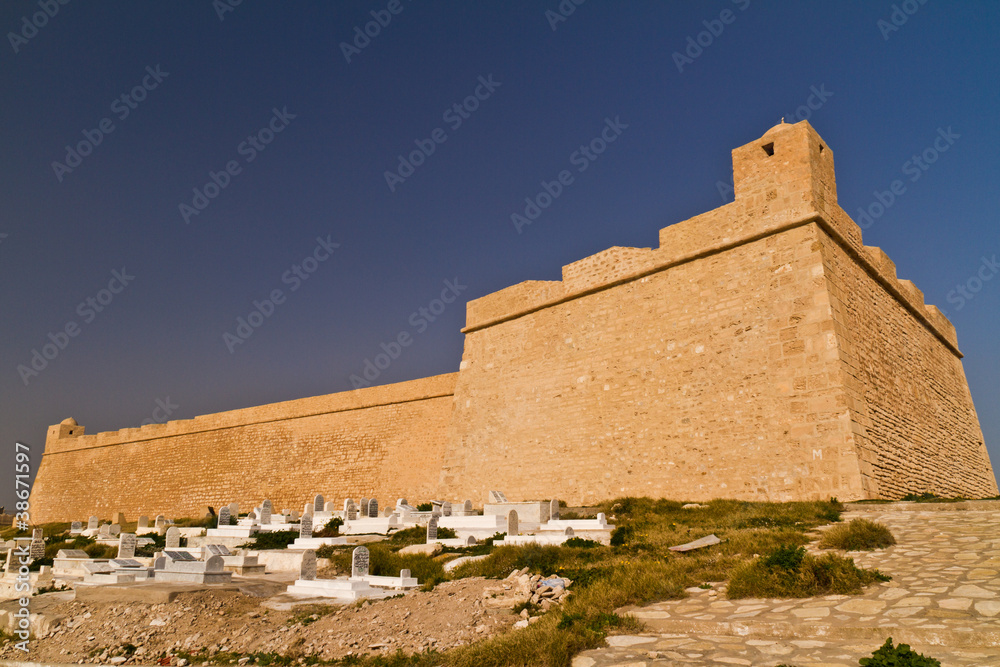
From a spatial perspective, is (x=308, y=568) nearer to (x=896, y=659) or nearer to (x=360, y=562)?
(x=360, y=562)

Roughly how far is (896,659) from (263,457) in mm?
24124

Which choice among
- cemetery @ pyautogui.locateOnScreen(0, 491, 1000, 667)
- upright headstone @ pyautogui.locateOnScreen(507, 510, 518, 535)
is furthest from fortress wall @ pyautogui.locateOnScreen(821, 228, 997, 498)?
upright headstone @ pyautogui.locateOnScreen(507, 510, 518, 535)

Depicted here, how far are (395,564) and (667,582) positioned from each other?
4987 mm

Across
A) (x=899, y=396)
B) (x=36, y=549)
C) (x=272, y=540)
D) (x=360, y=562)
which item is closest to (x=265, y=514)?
(x=272, y=540)

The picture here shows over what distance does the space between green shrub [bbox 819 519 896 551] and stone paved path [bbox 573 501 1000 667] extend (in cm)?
34

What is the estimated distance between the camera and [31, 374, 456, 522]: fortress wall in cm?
2062

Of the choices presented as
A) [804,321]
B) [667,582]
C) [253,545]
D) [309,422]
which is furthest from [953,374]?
[309,422]

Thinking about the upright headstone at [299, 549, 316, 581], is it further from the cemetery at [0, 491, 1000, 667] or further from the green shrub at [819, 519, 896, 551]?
the green shrub at [819, 519, 896, 551]

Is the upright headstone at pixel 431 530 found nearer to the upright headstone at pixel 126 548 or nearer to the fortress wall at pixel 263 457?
the upright headstone at pixel 126 548

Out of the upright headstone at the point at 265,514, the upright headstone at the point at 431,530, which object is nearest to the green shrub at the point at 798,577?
the upright headstone at the point at 431,530

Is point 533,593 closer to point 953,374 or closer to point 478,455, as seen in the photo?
point 478,455

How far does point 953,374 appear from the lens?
57.2ft

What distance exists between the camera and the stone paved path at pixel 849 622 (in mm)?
3787

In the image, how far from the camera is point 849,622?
425 cm
